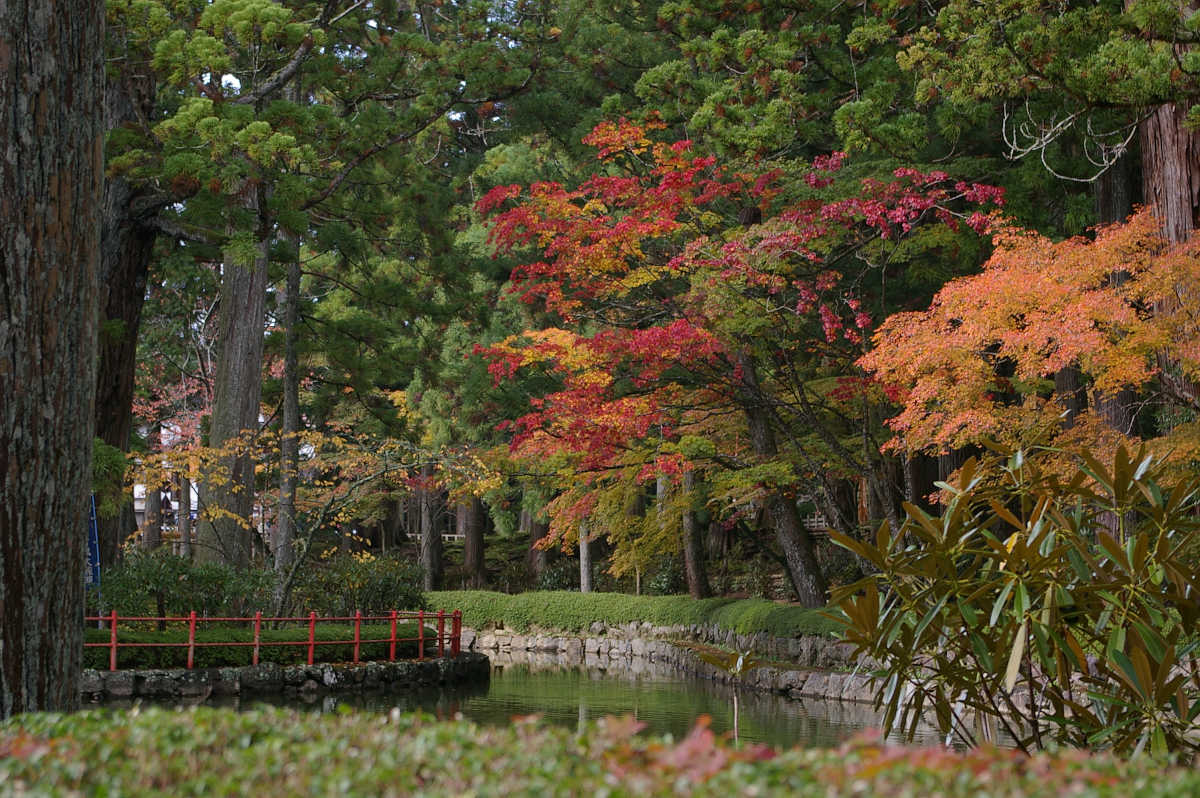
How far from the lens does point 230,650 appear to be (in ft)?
48.6

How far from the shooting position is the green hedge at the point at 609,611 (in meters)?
18.1

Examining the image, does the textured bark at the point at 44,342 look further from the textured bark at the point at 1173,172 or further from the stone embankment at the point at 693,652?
the textured bark at the point at 1173,172

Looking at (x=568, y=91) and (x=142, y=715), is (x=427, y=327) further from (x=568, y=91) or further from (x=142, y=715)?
(x=142, y=715)

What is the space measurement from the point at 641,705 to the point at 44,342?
1032 cm

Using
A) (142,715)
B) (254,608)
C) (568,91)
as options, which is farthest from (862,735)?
(568,91)

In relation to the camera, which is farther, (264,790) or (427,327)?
(427,327)

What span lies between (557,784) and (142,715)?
145 cm

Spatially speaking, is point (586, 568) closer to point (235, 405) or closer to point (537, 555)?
point (537, 555)

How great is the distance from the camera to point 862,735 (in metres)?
2.88

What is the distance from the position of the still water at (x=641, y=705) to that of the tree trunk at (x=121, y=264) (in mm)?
3916

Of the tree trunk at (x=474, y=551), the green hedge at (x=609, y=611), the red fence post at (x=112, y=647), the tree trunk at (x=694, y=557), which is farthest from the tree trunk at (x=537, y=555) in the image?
the red fence post at (x=112, y=647)

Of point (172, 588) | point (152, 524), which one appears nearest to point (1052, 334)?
point (172, 588)

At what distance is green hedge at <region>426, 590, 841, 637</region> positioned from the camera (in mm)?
18141

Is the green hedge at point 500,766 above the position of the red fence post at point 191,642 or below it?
above
